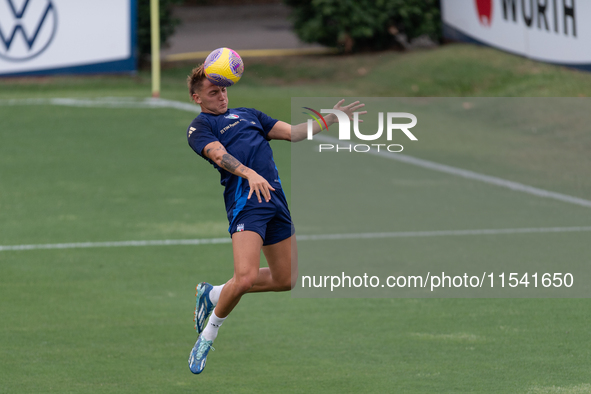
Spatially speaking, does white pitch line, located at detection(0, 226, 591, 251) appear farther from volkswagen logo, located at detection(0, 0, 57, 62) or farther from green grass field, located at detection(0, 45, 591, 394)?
volkswagen logo, located at detection(0, 0, 57, 62)

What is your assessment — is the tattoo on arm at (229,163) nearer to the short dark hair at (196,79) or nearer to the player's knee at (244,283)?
the short dark hair at (196,79)

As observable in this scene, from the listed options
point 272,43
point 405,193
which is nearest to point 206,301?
point 405,193

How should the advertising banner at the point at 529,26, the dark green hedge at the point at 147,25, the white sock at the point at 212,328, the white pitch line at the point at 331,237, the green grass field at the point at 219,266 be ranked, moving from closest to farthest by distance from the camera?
the white sock at the point at 212,328
the green grass field at the point at 219,266
the white pitch line at the point at 331,237
the advertising banner at the point at 529,26
the dark green hedge at the point at 147,25

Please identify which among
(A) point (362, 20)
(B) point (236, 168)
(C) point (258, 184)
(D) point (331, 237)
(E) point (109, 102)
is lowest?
(D) point (331, 237)

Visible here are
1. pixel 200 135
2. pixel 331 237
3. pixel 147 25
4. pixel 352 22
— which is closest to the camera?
pixel 200 135

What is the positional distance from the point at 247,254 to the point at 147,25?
53.0ft

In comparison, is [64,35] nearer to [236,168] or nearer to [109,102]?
[109,102]

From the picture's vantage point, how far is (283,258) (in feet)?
25.0

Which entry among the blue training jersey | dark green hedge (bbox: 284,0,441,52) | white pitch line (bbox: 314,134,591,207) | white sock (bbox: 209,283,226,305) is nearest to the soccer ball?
the blue training jersey

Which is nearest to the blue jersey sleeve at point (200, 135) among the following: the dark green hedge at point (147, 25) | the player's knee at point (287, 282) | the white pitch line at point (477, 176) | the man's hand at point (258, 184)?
the man's hand at point (258, 184)

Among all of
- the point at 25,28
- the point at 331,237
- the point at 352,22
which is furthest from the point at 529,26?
the point at 25,28

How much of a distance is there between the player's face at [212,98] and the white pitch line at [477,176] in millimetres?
9063

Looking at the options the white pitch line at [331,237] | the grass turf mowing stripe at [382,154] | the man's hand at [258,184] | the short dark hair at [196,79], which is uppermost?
the short dark hair at [196,79]

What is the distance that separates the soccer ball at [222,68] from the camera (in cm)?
717
